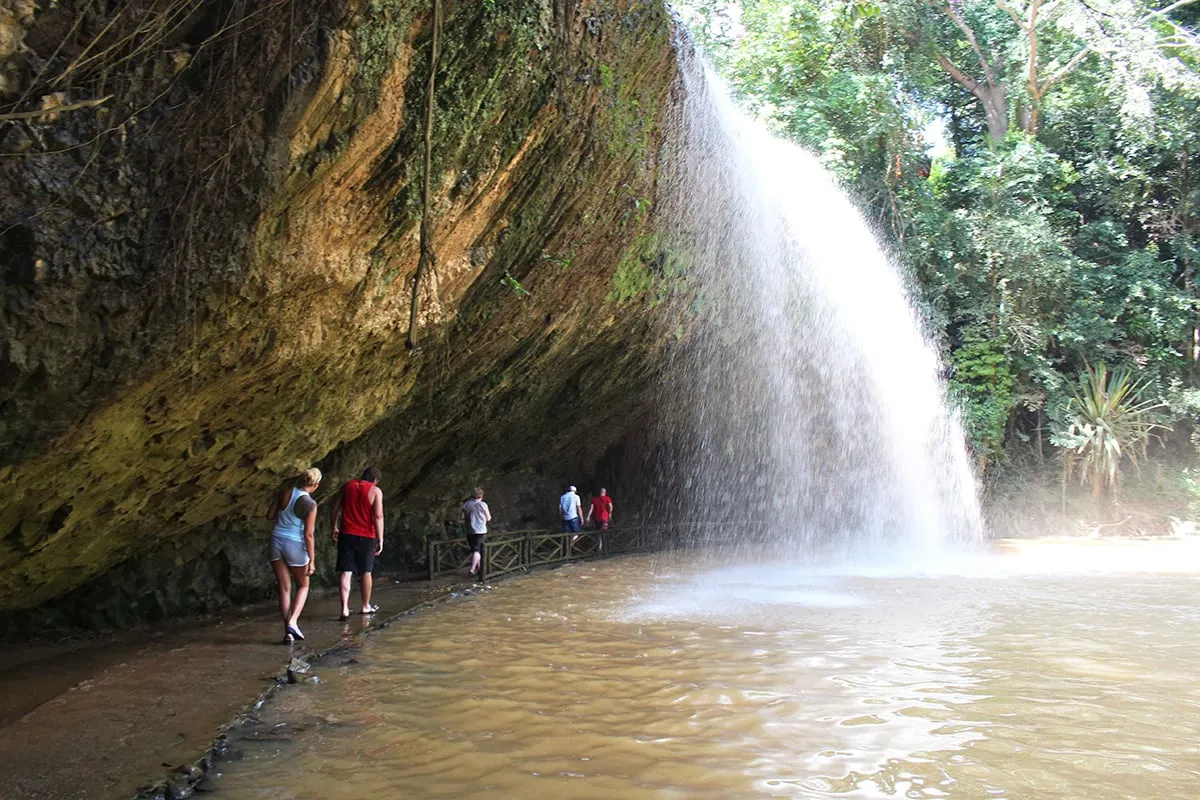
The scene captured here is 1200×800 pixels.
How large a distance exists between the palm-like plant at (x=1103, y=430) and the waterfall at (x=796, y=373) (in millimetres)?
2689

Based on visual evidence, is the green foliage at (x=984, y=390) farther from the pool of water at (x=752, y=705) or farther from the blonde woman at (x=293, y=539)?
the blonde woman at (x=293, y=539)

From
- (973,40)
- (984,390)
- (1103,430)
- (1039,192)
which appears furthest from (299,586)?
(973,40)

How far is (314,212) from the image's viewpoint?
6.20 m

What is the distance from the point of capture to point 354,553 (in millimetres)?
8430

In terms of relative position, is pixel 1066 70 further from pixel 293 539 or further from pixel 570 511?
pixel 293 539

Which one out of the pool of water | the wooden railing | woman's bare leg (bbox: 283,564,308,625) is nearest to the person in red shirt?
the wooden railing

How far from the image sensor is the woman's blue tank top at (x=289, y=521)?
7148 millimetres

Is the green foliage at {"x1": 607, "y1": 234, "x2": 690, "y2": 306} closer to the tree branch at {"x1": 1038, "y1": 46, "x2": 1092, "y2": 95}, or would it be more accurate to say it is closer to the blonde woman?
the blonde woman

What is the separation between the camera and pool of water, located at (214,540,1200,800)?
13.6 feet

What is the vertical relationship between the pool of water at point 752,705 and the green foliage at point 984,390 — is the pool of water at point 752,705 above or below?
below

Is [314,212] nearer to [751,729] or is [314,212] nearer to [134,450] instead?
[134,450]

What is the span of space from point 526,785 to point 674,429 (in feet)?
49.5

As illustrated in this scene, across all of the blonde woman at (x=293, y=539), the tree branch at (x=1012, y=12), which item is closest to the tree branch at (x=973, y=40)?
the tree branch at (x=1012, y=12)

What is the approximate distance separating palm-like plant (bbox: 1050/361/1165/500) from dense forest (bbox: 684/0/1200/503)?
0.15 feet
